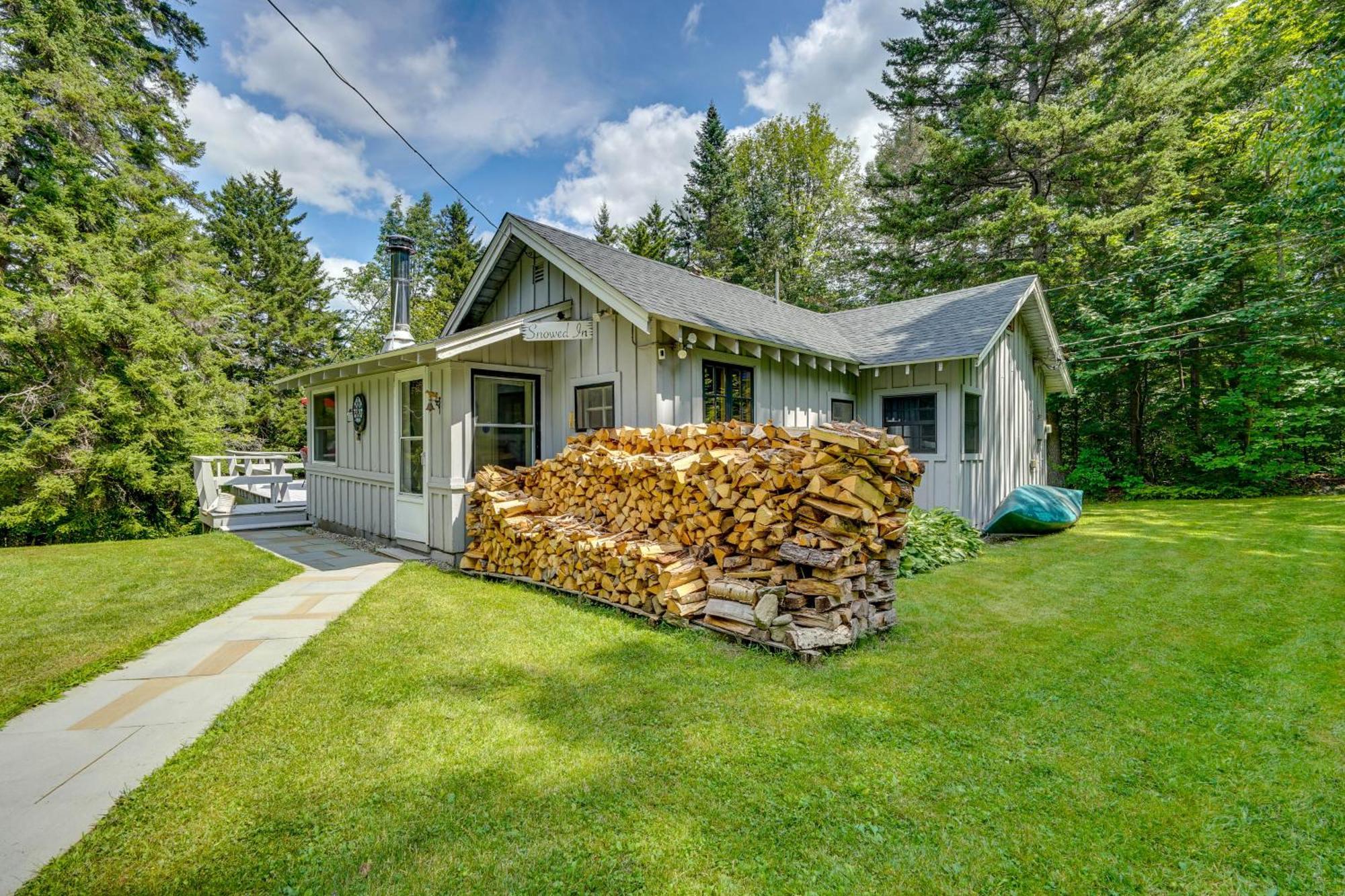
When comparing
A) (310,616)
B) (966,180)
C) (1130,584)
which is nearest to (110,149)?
(310,616)

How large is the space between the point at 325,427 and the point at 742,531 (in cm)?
887

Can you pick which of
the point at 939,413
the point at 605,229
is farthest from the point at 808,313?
the point at 605,229

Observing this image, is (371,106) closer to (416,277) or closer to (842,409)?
(842,409)

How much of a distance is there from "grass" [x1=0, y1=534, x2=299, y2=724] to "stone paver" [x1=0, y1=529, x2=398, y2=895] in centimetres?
18

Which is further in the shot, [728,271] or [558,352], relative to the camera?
[728,271]

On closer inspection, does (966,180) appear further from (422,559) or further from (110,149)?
(110,149)

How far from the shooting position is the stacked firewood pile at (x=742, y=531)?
3959mm

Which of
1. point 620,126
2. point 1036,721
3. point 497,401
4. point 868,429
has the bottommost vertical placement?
point 1036,721

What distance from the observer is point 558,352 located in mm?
7422

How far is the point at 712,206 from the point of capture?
22.6m

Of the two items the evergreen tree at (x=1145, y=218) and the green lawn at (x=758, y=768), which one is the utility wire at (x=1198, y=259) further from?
the green lawn at (x=758, y=768)

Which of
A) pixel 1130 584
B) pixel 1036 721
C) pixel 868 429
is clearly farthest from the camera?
pixel 1130 584

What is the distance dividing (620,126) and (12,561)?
15670mm

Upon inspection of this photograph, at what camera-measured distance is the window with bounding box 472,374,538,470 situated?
677cm
